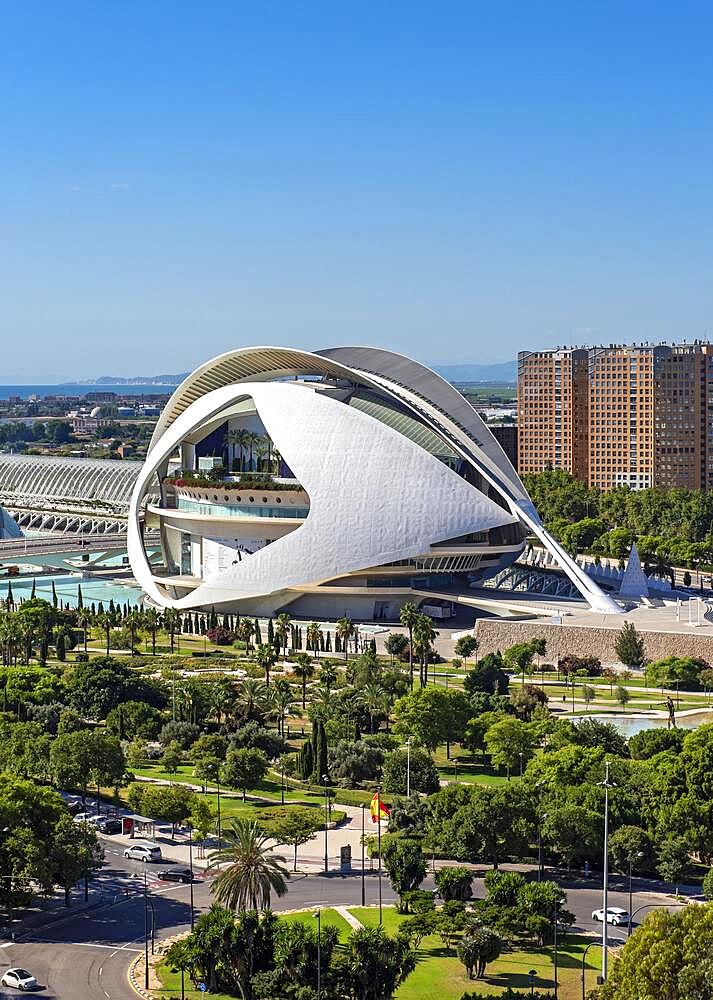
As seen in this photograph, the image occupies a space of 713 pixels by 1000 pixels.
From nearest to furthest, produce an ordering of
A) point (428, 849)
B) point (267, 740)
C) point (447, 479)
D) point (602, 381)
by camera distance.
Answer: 1. point (428, 849)
2. point (267, 740)
3. point (447, 479)
4. point (602, 381)

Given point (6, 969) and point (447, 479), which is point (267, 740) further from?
point (447, 479)

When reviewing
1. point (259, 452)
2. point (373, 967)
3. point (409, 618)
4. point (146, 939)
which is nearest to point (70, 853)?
point (146, 939)

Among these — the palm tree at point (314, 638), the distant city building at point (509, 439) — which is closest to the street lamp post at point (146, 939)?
the palm tree at point (314, 638)

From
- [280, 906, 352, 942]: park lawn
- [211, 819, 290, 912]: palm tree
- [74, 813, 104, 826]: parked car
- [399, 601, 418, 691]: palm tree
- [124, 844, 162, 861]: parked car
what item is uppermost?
[399, 601, 418, 691]: palm tree

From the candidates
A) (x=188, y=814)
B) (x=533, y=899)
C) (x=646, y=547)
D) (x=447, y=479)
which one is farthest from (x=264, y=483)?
(x=533, y=899)

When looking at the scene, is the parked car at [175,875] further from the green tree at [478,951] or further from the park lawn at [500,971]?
the green tree at [478,951]

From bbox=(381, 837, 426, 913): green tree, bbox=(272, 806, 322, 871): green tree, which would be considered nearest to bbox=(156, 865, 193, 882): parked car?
bbox=(272, 806, 322, 871): green tree

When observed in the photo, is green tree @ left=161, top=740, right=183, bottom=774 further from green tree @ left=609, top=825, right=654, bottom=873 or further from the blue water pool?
the blue water pool
